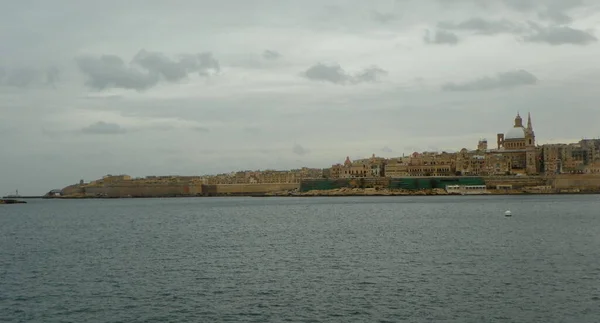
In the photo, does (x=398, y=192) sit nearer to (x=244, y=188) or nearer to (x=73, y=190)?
(x=244, y=188)

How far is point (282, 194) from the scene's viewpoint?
498 ft

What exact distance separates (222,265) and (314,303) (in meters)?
8.55

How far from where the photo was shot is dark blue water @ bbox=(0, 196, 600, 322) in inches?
765

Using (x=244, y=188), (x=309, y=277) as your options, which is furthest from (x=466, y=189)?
(x=309, y=277)

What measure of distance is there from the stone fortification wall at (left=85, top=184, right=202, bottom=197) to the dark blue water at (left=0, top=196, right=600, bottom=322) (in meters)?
123

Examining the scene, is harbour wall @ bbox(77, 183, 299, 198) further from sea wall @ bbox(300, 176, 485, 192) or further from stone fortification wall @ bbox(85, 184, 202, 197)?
sea wall @ bbox(300, 176, 485, 192)

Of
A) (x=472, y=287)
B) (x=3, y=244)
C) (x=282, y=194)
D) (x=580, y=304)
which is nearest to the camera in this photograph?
(x=580, y=304)

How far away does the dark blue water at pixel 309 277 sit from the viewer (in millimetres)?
19438

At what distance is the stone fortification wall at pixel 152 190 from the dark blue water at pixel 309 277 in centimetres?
12331

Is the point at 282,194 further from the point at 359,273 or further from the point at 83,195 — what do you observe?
the point at 359,273

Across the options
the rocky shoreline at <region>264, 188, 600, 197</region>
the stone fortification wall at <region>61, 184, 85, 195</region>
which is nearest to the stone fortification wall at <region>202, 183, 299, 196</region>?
the rocky shoreline at <region>264, 188, 600, 197</region>

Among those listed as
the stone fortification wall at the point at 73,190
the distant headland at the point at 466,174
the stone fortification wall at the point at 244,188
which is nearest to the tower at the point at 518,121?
the distant headland at the point at 466,174

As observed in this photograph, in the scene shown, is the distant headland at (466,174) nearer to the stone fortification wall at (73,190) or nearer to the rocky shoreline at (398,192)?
the rocky shoreline at (398,192)

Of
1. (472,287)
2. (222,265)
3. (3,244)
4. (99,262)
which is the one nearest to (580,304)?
(472,287)
